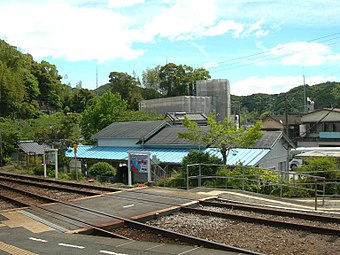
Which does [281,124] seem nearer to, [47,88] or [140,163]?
[140,163]

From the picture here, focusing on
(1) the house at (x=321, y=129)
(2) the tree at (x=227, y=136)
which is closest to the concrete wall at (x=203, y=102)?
(1) the house at (x=321, y=129)

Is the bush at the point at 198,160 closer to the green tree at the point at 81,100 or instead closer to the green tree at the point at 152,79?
the green tree at the point at 81,100

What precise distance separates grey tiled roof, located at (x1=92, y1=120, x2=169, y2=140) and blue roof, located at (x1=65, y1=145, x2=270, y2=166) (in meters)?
1.06

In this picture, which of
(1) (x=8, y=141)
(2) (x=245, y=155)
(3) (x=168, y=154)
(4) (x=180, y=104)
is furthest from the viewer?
(4) (x=180, y=104)

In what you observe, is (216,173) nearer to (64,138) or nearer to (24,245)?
(24,245)

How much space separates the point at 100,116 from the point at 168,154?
713 inches

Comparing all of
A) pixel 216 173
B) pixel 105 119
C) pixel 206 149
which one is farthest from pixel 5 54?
pixel 216 173

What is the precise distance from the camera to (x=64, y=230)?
856 centimetres

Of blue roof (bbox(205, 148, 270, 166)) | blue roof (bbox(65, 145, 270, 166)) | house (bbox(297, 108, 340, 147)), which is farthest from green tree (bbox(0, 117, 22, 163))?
house (bbox(297, 108, 340, 147))

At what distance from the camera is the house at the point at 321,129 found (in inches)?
1789

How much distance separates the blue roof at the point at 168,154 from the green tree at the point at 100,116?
334 inches

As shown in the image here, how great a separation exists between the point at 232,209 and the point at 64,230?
4.56 meters

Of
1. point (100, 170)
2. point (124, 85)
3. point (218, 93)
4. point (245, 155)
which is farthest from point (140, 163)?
point (124, 85)

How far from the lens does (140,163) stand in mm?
→ 16828
